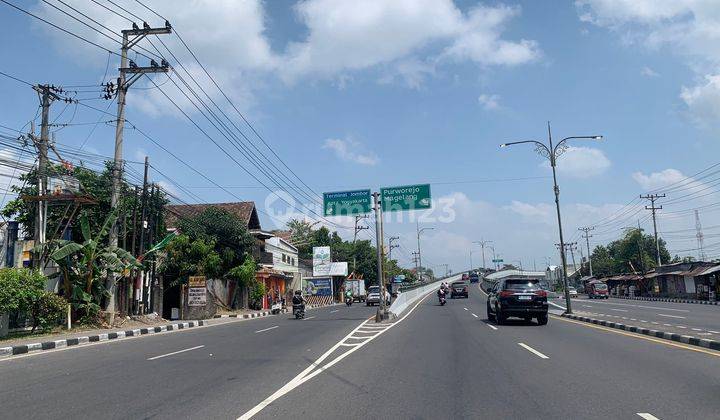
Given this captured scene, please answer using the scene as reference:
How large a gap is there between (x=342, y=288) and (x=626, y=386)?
66855 mm

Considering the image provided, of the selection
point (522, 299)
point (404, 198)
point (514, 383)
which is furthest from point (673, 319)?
point (514, 383)

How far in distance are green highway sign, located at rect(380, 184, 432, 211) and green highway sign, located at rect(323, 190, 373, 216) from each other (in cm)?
87

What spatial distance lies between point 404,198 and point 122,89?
14.4 meters

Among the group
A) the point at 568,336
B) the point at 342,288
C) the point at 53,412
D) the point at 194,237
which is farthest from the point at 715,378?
the point at 342,288

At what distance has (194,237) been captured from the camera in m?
35.8

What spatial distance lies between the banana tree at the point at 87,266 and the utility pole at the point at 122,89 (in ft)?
1.57

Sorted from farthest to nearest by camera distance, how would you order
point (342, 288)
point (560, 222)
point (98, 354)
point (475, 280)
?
1. point (475, 280)
2. point (342, 288)
3. point (560, 222)
4. point (98, 354)

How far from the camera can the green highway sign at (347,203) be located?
90.2 ft

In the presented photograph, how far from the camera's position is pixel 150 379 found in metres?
9.40

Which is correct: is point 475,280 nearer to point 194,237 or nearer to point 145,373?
point 194,237

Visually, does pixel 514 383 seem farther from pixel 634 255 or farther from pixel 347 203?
pixel 634 255

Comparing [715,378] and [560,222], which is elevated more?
[560,222]

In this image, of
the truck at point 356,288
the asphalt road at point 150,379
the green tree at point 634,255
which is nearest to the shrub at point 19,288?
the asphalt road at point 150,379

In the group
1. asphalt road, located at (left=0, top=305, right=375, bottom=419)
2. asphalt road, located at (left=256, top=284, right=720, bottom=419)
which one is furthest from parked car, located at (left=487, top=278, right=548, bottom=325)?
asphalt road, located at (left=0, top=305, right=375, bottom=419)
